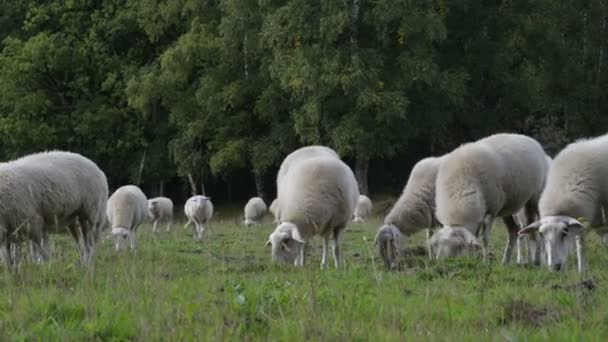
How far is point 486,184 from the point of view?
1183 centimetres

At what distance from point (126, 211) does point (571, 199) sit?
10.8 m

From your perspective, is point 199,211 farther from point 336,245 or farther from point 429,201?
point 336,245

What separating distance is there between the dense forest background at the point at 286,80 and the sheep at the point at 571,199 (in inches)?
728

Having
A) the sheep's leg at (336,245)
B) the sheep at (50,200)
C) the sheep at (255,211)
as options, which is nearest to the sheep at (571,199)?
the sheep's leg at (336,245)

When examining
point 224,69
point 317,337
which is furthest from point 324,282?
point 224,69

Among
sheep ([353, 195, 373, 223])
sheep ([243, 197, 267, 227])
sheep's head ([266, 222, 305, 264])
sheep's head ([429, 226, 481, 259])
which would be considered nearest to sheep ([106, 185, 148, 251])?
sheep's head ([266, 222, 305, 264])

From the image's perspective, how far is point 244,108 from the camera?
36.8m

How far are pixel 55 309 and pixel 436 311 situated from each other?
2616mm

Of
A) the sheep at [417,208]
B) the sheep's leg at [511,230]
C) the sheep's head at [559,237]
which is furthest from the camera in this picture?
the sheep at [417,208]

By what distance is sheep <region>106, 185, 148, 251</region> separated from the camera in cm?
1762

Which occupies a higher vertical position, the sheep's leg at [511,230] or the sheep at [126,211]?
the sheep's leg at [511,230]

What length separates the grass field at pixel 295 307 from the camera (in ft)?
16.8

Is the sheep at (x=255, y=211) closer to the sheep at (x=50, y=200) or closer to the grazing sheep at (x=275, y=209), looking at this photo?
the grazing sheep at (x=275, y=209)

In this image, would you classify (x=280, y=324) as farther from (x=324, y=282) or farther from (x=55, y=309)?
(x=324, y=282)
